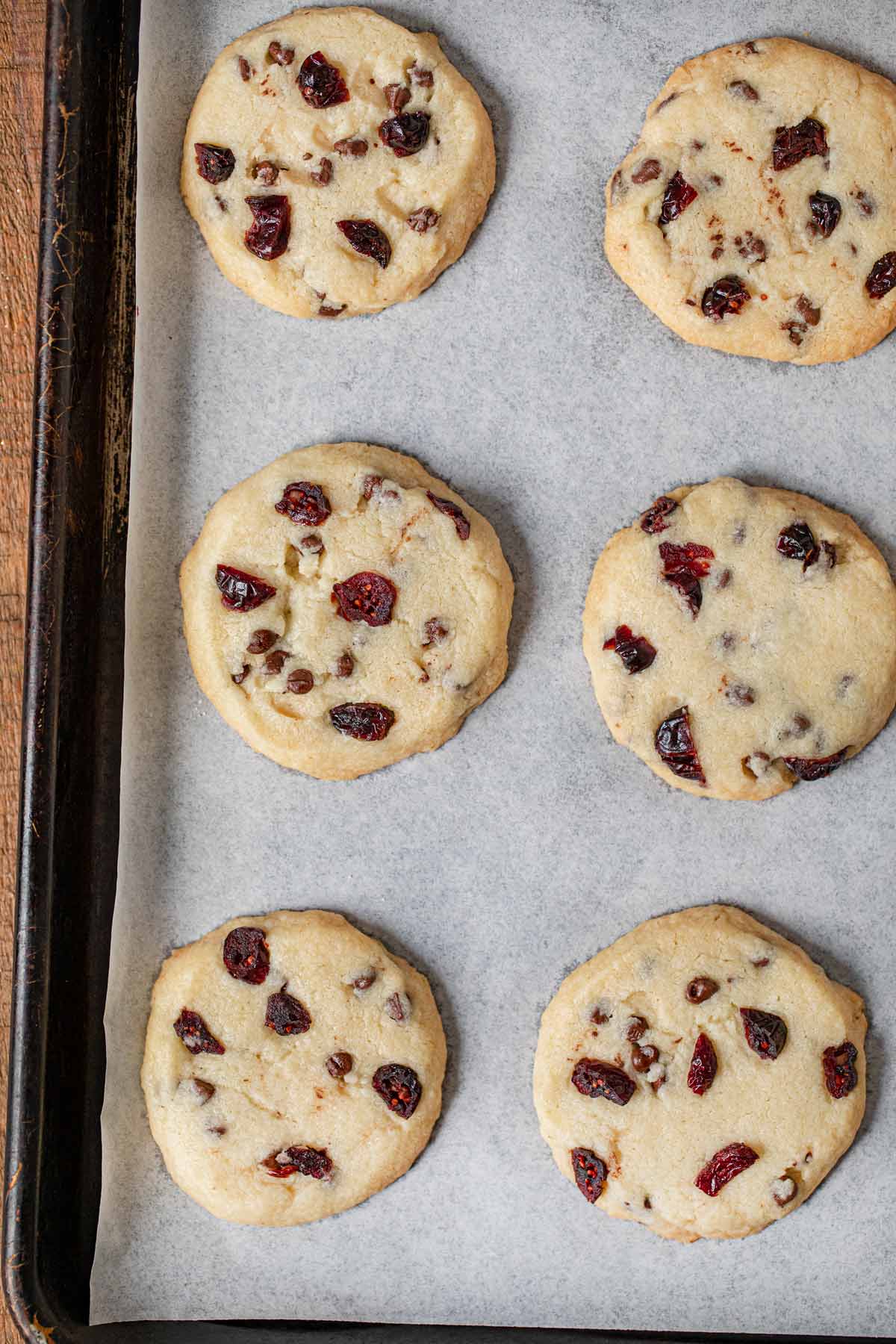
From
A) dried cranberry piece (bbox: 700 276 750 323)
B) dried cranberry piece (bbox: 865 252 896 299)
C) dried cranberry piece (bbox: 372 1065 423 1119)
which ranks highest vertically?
dried cranberry piece (bbox: 865 252 896 299)

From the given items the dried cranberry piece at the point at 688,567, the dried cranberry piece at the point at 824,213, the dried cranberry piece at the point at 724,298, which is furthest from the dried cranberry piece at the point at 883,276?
the dried cranberry piece at the point at 688,567

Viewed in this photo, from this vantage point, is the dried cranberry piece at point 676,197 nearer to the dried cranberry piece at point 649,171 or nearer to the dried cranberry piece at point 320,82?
the dried cranberry piece at point 649,171

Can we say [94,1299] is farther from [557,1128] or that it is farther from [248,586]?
[248,586]

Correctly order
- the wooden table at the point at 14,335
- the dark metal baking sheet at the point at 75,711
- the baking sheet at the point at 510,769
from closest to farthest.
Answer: the dark metal baking sheet at the point at 75,711
the baking sheet at the point at 510,769
the wooden table at the point at 14,335

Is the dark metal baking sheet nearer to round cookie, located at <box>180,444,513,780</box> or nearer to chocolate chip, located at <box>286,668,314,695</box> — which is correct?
round cookie, located at <box>180,444,513,780</box>

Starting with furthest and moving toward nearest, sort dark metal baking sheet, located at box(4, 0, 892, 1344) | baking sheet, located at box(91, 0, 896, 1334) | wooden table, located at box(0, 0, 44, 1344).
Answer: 1. wooden table, located at box(0, 0, 44, 1344)
2. baking sheet, located at box(91, 0, 896, 1334)
3. dark metal baking sheet, located at box(4, 0, 892, 1344)

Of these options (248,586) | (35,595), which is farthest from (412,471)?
(35,595)

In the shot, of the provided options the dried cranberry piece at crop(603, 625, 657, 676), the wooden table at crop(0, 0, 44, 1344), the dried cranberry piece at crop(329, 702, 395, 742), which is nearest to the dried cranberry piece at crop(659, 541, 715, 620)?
the dried cranberry piece at crop(603, 625, 657, 676)

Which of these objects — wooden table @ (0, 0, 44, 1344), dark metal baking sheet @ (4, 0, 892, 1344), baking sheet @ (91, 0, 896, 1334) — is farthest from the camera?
wooden table @ (0, 0, 44, 1344)
